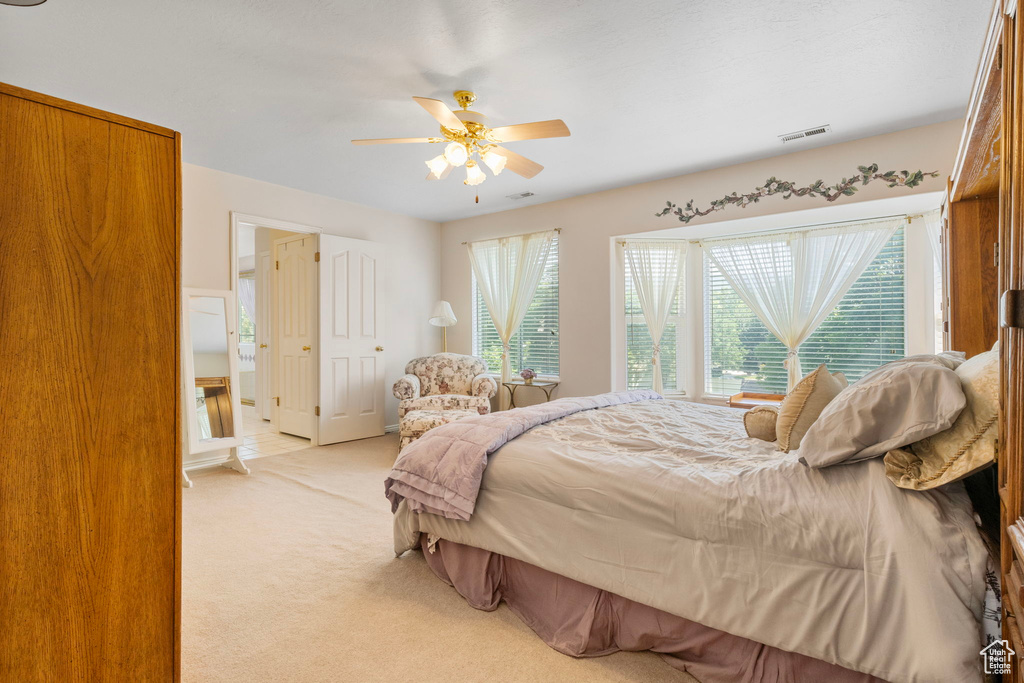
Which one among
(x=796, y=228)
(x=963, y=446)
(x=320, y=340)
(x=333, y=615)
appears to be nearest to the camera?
(x=963, y=446)

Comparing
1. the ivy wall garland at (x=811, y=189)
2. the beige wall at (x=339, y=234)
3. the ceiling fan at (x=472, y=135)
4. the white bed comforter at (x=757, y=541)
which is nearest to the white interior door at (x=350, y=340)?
the beige wall at (x=339, y=234)

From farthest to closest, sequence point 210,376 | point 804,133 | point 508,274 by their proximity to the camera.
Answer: point 508,274 → point 210,376 → point 804,133

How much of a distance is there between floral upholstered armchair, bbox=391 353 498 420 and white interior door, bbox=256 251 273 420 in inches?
86.0

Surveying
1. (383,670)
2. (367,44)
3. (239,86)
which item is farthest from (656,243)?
(383,670)

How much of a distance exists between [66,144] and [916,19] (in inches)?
129

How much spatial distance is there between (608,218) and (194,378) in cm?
403

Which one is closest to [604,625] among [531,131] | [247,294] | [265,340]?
[531,131]

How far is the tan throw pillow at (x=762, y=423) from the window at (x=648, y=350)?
2.93 meters

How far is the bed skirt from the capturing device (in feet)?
5.01

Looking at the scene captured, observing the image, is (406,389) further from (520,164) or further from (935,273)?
(935,273)

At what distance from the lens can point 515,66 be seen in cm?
264

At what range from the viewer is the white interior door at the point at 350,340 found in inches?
202

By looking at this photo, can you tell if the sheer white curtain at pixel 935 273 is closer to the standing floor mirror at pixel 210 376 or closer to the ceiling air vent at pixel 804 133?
the ceiling air vent at pixel 804 133

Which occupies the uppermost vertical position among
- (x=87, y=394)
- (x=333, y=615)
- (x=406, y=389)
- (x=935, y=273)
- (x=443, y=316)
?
(x=935, y=273)
